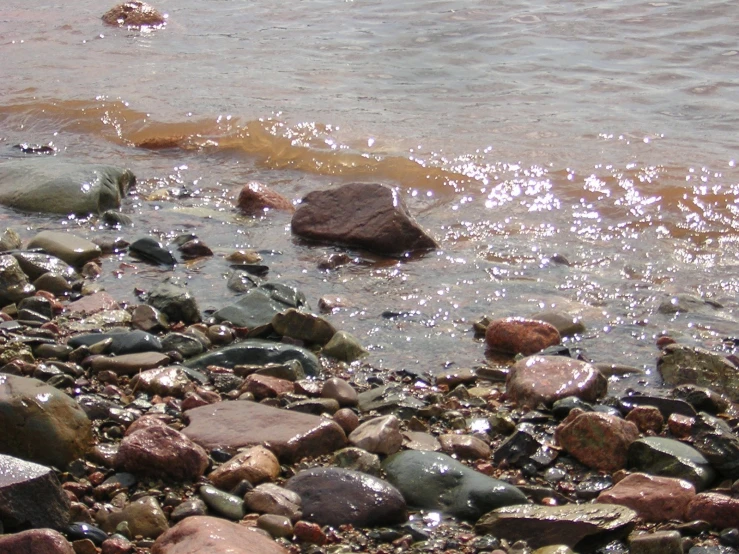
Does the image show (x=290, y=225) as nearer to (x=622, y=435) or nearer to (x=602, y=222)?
(x=602, y=222)

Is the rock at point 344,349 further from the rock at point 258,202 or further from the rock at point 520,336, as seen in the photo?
the rock at point 258,202

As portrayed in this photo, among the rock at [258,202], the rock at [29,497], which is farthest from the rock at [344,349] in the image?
the rock at [258,202]

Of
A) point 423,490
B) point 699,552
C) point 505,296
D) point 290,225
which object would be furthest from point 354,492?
point 290,225

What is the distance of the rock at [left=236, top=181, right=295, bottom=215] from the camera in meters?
6.41

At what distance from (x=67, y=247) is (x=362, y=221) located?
5.40 ft

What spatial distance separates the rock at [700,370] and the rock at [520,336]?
1.67 ft

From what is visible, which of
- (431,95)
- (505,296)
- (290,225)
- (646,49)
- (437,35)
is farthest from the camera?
(437,35)

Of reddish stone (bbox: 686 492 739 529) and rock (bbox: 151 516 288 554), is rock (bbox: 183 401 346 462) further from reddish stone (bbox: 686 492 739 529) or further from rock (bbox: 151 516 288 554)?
reddish stone (bbox: 686 492 739 529)

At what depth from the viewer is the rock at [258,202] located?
21.0 ft

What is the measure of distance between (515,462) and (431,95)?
255 inches

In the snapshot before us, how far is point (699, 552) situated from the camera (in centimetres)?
278

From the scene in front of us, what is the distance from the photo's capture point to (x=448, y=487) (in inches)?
122

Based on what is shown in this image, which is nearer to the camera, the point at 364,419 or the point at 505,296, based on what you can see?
the point at 364,419

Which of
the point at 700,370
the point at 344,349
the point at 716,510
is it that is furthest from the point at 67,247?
the point at 716,510
